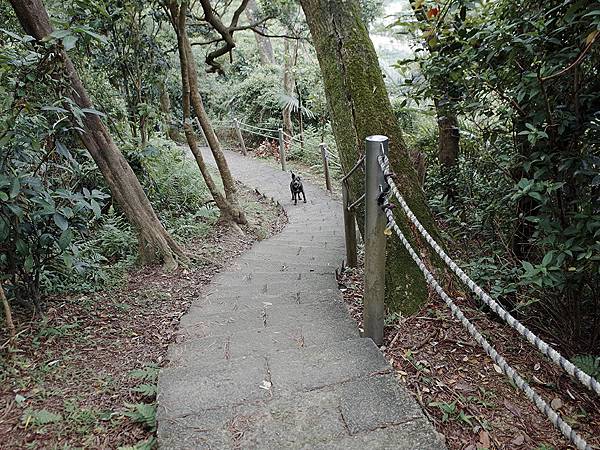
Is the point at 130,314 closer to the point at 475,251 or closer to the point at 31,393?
the point at 31,393

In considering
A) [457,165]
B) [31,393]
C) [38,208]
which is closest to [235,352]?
[31,393]

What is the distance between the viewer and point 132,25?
18.4 ft

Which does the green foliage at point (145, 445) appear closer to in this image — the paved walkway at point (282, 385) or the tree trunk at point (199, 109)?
the paved walkway at point (282, 385)

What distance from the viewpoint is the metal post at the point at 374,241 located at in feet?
7.08

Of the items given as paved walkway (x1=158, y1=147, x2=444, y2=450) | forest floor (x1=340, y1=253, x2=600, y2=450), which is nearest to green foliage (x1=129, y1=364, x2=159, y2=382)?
paved walkway (x1=158, y1=147, x2=444, y2=450)

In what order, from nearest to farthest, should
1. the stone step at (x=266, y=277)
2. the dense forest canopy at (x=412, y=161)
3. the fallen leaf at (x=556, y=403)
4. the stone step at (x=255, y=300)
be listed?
the fallen leaf at (x=556, y=403) < the dense forest canopy at (x=412, y=161) < the stone step at (x=255, y=300) < the stone step at (x=266, y=277)

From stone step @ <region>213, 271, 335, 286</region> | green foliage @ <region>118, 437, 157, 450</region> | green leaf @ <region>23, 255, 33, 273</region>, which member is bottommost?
stone step @ <region>213, 271, 335, 286</region>

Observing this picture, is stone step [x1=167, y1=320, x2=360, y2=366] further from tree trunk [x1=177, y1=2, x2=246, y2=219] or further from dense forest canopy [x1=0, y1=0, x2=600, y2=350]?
tree trunk [x1=177, y1=2, x2=246, y2=219]

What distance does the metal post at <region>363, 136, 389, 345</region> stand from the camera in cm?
216

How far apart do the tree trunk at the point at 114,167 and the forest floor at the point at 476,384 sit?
2.89 metres

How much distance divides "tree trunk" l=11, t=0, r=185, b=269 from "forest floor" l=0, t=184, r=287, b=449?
385mm

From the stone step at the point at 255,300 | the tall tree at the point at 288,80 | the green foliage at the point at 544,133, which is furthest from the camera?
the tall tree at the point at 288,80

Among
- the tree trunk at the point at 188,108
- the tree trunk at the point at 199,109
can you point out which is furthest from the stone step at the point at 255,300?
the tree trunk at the point at 199,109

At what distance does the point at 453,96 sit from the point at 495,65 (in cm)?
77
